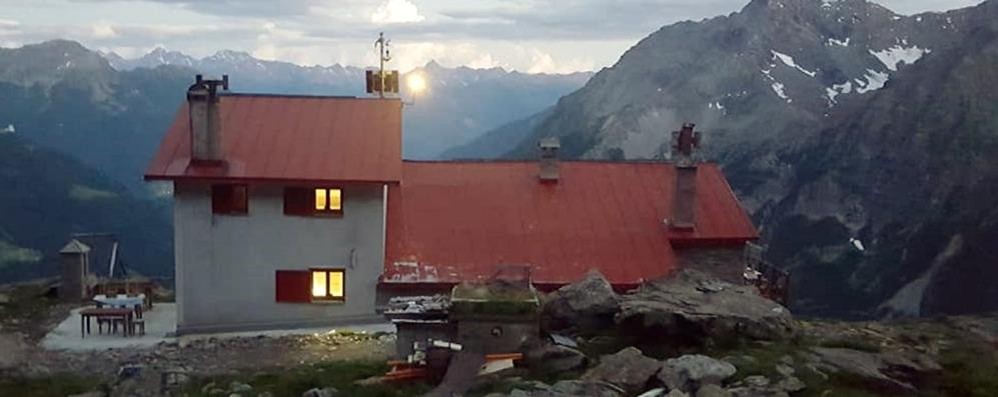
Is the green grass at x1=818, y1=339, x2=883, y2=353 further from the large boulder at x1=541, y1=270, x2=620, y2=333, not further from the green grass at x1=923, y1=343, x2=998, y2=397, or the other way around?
the large boulder at x1=541, y1=270, x2=620, y2=333

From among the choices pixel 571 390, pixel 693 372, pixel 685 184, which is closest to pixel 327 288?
pixel 685 184

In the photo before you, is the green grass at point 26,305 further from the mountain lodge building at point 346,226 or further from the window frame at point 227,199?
the window frame at point 227,199

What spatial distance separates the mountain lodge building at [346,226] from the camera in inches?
1041

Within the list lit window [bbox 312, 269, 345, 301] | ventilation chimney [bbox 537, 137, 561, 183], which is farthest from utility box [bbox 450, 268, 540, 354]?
ventilation chimney [bbox 537, 137, 561, 183]

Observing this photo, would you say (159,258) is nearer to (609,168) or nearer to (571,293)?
(609,168)

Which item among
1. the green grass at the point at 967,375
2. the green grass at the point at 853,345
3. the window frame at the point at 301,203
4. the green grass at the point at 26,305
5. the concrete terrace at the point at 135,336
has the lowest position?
the concrete terrace at the point at 135,336

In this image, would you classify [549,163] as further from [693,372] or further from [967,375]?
[693,372]

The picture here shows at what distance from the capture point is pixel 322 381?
15812 millimetres

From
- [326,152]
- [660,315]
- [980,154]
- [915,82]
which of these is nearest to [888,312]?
[980,154]

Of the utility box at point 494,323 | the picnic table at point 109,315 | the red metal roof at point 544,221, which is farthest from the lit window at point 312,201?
the utility box at point 494,323

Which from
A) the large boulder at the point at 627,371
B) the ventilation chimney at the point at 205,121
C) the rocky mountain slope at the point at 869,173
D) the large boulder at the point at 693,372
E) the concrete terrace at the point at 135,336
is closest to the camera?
the large boulder at the point at 693,372

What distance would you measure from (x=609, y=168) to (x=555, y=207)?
2.93 meters

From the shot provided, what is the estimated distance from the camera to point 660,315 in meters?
16.0

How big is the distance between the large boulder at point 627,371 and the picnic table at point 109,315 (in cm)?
1605
